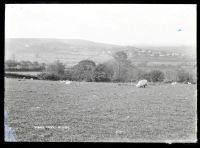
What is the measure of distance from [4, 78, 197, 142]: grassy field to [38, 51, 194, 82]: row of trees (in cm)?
20

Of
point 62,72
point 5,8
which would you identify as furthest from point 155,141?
point 5,8

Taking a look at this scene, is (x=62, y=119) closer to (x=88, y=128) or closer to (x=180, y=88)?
(x=88, y=128)

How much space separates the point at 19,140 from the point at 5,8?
12.1 feet

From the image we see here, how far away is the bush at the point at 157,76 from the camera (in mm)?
10734

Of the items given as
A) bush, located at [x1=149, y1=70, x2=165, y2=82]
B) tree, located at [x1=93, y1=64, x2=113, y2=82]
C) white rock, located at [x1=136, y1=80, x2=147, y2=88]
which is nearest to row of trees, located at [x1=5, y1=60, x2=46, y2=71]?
tree, located at [x1=93, y1=64, x2=113, y2=82]

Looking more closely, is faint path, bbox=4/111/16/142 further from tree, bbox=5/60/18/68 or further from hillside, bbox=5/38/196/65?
hillside, bbox=5/38/196/65

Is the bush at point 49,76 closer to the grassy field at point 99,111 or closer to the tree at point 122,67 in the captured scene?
the grassy field at point 99,111

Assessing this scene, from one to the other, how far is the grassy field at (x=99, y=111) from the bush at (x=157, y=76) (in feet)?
0.77

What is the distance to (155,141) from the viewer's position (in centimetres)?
959

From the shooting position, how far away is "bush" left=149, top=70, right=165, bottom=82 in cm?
1073

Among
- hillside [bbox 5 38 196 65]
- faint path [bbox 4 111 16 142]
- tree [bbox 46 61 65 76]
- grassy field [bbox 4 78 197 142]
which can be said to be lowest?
faint path [bbox 4 111 16 142]

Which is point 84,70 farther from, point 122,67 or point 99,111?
point 99,111

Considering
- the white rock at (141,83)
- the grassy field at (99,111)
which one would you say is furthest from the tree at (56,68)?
the white rock at (141,83)

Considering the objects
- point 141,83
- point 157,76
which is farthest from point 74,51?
point 157,76
